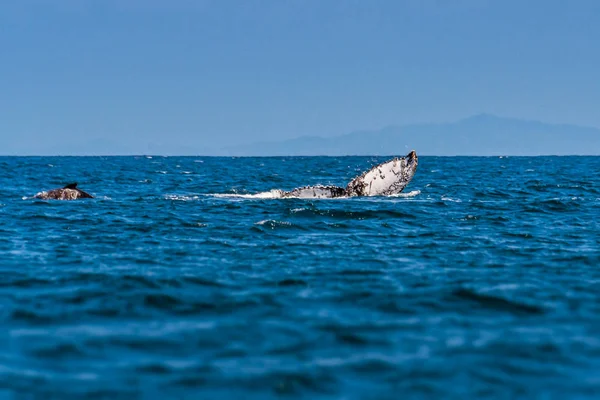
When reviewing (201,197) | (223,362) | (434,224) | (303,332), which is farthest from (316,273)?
(201,197)

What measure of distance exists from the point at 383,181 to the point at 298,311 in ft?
53.7

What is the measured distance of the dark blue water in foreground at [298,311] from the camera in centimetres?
656

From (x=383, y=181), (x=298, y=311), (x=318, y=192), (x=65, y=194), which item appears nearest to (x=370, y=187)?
(x=383, y=181)

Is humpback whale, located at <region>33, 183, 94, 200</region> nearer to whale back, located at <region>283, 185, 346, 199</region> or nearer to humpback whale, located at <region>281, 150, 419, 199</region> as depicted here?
humpback whale, located at <region>281, 150, 419, 199</region>

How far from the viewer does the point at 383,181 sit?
2489 centimetres

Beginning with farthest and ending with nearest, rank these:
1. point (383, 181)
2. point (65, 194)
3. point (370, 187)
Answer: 1. point (65, 194)
2. point (370, 187)
3. point (383, 181)

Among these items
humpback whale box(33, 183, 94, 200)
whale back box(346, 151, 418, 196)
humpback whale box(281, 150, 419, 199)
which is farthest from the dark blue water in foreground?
humpback whale box(33, 183, 94, 200)

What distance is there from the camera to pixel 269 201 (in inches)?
946

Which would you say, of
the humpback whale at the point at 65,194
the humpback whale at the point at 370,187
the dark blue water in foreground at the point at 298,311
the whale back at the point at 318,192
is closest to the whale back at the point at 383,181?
the humpback whale at the point at 370,187

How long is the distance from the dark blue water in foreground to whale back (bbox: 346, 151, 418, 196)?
22.9 ft

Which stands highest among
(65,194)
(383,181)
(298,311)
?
(383,181)

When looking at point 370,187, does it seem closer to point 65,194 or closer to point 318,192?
point 318,192

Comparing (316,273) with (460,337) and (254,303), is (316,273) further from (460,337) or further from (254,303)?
(460,337)

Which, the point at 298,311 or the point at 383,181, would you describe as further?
the point at 383,181
